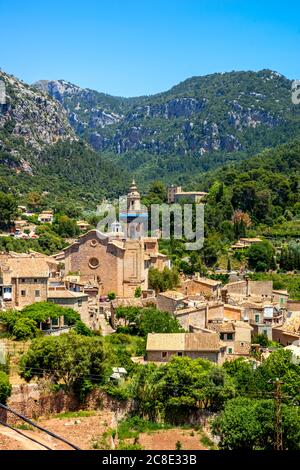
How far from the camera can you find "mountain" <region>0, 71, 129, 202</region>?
88062mm

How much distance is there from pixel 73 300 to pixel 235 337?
7.29m

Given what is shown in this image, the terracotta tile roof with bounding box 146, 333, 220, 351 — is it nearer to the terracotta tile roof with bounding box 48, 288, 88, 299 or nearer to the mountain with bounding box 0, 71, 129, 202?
the terracotta tile roof with bounding box 48, 288, 88, 299

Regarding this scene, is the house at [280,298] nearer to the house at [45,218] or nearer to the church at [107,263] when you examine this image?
the church at [107,263]

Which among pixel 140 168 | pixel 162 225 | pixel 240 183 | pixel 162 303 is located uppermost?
pixel 140 168

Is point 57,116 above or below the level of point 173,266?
above

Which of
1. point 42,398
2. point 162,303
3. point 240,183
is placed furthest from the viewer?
point 240,183

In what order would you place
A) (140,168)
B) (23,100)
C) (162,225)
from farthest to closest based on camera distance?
(140,168) → (23,100) → (162,225)

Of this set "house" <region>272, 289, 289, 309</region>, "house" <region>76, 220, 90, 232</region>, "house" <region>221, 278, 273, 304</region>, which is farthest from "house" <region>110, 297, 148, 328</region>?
"house" <region>76, 220, 90, 232</region>

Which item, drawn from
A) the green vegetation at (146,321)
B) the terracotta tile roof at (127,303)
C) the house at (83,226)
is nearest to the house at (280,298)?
the terracotta tile roof at (127,303)

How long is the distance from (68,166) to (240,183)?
135 ft

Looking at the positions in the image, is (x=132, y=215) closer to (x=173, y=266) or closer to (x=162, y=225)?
(x=173, y=266)

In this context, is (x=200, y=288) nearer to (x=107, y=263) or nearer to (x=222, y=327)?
(x=107, y=263)

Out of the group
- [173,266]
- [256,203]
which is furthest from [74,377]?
[256,203]

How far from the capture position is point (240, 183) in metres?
65.9
